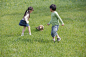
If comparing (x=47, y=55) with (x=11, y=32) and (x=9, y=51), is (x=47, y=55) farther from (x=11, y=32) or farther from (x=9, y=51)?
(x=11, y=32)

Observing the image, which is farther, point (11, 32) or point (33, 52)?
point (11, 32)

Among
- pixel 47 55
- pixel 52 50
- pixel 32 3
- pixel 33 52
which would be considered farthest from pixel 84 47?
pixel 32 3

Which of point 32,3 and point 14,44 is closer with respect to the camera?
point 14,44

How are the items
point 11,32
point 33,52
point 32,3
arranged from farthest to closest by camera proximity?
point 32,3
point 11,32
point 33,52

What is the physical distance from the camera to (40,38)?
6832 mm

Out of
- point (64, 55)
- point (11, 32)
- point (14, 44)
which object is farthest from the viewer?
point (11, 32)

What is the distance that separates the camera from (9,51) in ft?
17.4

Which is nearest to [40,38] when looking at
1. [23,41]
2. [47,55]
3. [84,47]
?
[23,41]

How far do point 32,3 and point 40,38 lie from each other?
13324 millimetres

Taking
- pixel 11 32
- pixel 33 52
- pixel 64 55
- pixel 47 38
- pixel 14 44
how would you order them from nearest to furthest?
pixel 64 55, pixel 33 52, pixel 14 44, pixel 47 38, pixel 11 32

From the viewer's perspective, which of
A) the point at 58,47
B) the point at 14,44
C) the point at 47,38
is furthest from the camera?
the point at 47,38

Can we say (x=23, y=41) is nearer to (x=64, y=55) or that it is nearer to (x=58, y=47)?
(x=58, y=47)

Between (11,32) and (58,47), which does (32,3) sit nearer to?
(11,32)

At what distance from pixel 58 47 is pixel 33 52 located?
131 centimetres
